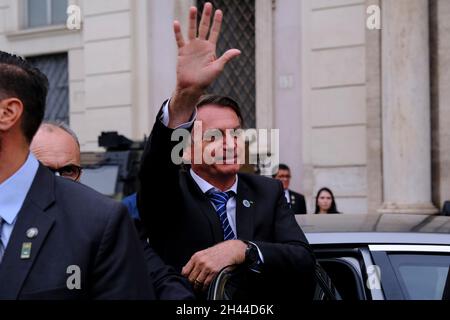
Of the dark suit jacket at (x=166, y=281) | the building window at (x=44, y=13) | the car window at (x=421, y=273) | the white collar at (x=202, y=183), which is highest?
the building window at (x=44, y=13)

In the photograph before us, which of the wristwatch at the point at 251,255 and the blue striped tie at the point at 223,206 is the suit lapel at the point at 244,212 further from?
the wristwatch at the point at 251,255

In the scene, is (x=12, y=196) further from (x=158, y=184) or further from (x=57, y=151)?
(x=57, y=151)

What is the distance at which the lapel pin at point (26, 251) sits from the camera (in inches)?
67.3

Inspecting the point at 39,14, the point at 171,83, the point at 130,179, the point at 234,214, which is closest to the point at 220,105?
the point at 234,214

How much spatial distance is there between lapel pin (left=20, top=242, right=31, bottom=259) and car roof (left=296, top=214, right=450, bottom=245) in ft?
5.82

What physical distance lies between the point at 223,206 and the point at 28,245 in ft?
3.52

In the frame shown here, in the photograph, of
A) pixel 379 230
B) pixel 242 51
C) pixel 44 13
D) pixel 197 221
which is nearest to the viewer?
pixel 197 221

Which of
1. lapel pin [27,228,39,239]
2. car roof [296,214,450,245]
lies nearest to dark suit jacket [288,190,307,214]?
car roof [296,214,450,245]

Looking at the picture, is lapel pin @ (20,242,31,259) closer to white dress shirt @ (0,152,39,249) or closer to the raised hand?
white dress shirt @ (0,152,39,249)

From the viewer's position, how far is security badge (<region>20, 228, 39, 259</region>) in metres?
1.71

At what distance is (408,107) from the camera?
426 inches

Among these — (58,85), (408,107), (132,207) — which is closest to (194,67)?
(132,207)

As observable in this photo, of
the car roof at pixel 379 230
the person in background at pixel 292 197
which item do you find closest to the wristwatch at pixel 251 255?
the car roof at pixel 379 230

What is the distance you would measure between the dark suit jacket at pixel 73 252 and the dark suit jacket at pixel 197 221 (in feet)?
2.17
